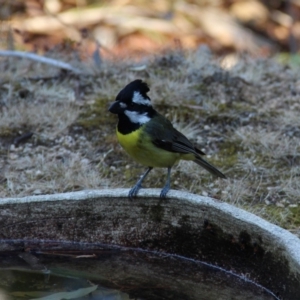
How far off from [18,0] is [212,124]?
5240mm

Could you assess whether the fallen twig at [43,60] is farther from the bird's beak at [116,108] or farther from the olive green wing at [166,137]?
the bird's beak at [116,108]

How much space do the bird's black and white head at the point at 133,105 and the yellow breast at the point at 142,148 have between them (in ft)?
0.19

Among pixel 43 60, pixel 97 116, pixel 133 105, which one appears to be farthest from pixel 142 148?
pixel 43 60

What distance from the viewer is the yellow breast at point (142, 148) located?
428 centimetres

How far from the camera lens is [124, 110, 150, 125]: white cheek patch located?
428cm

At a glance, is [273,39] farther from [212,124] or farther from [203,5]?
[212,124]

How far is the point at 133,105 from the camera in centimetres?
427

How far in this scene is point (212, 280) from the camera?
3.60 meters

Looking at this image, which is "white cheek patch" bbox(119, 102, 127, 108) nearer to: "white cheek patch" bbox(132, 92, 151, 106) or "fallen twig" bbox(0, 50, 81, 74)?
"white cheek patch" bbox(132, 92, 151, 106)

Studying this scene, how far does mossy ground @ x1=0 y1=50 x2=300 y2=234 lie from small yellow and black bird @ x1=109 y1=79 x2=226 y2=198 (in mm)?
436

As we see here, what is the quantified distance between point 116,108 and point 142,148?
308 mm

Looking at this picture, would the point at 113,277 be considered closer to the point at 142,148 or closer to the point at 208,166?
the point at 142,148

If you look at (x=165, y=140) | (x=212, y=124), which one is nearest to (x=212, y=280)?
(x=165, y=140)

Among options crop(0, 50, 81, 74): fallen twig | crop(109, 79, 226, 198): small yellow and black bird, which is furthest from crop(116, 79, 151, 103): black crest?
crop(0, 50, 81, 74): fallen twig
